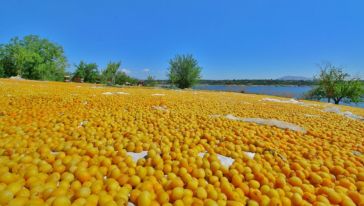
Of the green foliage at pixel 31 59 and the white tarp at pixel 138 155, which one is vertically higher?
the green foliage at pixel 31 59

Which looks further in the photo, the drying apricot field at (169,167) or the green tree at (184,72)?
the green tree at (184,72)

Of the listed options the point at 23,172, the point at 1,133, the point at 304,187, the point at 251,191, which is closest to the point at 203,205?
the point at 251,191

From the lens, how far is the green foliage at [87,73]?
186 feet

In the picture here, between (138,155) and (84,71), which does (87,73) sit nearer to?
(84,71)

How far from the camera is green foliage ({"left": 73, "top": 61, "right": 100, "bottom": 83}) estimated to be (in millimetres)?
56812

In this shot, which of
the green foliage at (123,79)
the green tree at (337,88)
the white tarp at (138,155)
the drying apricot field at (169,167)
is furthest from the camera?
the green foliage at (123,79)

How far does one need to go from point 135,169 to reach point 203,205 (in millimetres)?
980

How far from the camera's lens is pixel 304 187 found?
2.28 meters

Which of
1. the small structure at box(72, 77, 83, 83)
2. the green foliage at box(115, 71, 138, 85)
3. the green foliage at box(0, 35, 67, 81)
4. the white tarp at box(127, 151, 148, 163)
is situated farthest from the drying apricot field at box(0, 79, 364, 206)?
the green foliage at box(115, 71, 138, 85)

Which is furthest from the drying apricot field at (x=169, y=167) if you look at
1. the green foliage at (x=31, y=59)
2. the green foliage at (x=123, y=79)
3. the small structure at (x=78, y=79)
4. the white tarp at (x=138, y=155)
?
the green foliage at (x=123, y=79)

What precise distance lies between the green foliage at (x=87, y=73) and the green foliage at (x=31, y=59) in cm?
1249

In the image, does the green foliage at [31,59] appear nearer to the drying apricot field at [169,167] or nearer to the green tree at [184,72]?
the green tree at [184,72]

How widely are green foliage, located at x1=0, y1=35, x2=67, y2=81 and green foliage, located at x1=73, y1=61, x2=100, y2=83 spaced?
41.0 ft

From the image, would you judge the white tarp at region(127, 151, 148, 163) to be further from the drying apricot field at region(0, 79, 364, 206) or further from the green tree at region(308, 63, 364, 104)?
the green tree at region(308, 63, 364, 104)
